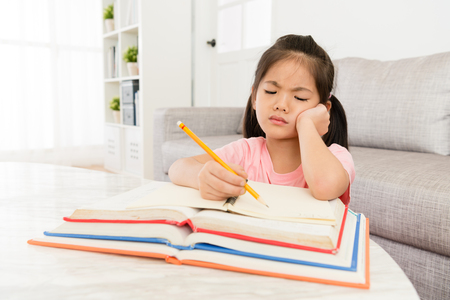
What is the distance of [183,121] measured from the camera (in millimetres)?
1961

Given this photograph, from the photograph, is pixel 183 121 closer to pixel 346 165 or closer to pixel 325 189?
pixel 346 165

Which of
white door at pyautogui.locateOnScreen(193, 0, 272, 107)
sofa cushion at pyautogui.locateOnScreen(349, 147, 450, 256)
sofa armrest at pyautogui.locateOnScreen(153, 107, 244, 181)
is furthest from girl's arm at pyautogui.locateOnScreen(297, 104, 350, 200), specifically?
white door at pyautogui.locateOnScreen(193, 0, 272, 107)

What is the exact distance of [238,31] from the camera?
299 cm

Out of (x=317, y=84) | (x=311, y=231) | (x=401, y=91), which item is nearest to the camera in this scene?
(x=311, y=231)

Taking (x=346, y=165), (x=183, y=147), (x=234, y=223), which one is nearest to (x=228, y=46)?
(x=183, y=147)

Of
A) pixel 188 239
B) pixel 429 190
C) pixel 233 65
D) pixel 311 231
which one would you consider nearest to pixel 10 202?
pixel 188 239

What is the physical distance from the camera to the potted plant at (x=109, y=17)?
316 centimetres

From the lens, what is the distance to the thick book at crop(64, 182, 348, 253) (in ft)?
1.21

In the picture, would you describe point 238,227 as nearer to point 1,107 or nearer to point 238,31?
point 238,31

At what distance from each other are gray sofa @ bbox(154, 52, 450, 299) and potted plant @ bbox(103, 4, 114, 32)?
163cm

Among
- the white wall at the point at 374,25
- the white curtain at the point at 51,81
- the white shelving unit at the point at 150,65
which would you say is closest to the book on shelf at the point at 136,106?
the white shelving unit at the point at 150,65

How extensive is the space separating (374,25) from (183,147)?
1308mm

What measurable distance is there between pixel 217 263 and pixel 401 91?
4.57 feet

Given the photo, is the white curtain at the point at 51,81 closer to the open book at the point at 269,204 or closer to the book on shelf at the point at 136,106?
the book on shelf at the point at 136,106
